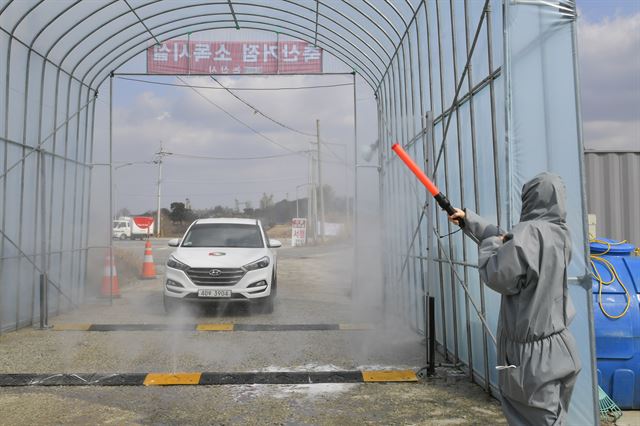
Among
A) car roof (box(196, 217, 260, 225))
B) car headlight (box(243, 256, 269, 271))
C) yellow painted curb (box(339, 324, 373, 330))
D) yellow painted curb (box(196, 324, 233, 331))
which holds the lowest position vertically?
yellow painted curb (box(339, 324, 373, 330))

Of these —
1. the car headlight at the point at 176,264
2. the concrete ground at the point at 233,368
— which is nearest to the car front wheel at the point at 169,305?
the concrete ground at the point at 233,368

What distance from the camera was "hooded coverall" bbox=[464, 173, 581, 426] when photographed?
9.34 ft

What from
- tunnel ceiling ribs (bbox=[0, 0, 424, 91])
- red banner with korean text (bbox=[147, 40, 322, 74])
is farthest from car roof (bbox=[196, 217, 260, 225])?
tunnel ceiling ribs (bbox=[0, 0, 424, 91])

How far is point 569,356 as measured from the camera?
2.89m

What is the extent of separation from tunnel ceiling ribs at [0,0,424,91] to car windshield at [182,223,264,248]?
12.3 feet

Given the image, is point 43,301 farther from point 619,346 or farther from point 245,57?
point 619,346

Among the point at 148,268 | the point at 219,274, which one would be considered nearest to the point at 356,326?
the point at 219,274

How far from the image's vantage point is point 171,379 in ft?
19.1

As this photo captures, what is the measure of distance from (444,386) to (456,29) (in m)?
3.72

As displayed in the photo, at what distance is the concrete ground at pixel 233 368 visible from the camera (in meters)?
4.80

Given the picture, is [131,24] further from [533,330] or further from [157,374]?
[533,330]

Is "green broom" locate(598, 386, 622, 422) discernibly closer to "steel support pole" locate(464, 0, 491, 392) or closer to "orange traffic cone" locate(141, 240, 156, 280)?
"steel support pole" locate(464, 0, 491, 392)

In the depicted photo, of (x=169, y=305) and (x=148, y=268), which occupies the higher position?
(x=148, y=268)

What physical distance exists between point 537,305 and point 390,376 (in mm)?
3282
